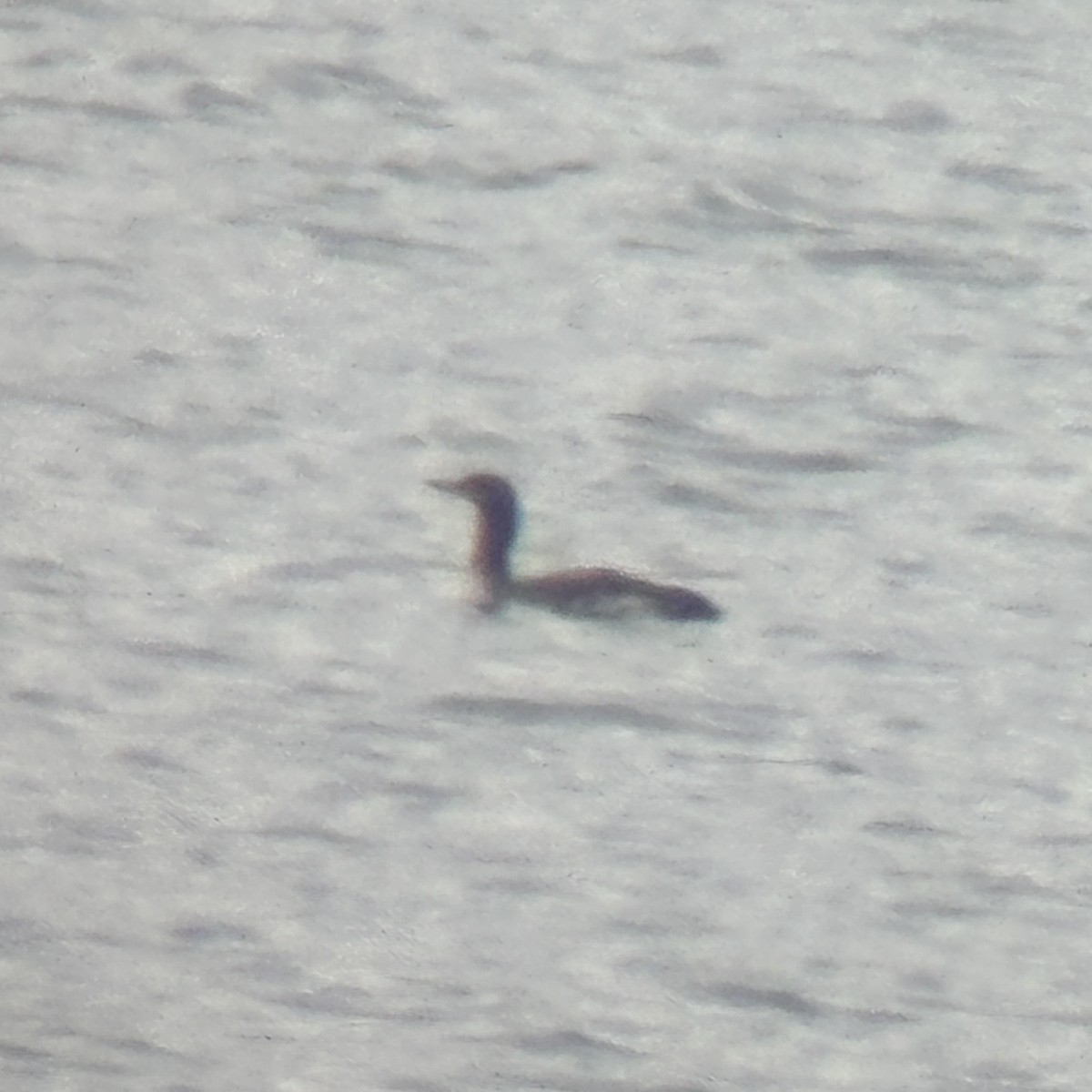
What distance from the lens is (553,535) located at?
37 centimetres

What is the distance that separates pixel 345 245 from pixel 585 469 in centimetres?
8

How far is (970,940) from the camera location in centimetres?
38

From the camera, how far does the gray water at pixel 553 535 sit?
0.36 meters

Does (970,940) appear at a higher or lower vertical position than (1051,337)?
lower

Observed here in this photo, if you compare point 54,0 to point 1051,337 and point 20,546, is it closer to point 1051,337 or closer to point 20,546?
point 20,546

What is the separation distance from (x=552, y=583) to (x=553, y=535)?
0.04 feet

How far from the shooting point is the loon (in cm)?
37

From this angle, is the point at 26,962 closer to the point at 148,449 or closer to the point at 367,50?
the point at 148,449

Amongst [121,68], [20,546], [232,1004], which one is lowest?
[232,1004]

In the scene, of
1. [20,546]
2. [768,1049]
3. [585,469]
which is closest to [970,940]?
[768,1049]

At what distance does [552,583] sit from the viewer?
37 centimetres

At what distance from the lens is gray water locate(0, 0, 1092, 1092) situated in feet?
1.17

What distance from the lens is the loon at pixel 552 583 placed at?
366 millimetres

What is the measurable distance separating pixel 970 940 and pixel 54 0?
34 cm
